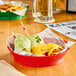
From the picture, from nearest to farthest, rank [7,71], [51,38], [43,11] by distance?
[7,71], [51,38], [43,11]

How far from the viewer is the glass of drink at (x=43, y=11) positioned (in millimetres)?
1383

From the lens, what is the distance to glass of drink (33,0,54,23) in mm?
1383

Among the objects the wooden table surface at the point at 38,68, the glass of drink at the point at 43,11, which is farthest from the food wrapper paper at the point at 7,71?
the glass of drink at the point at 43,11

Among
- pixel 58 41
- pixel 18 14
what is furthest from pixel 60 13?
pixel 58 41

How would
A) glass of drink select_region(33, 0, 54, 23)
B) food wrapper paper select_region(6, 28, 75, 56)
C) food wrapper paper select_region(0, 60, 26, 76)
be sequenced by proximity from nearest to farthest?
food wrapper paper select_region(0, 60, 26, 76) → food wrapper paper select_region(6, 28, 75, 56) → glass of drink select_region(33, 0, 54, 23)

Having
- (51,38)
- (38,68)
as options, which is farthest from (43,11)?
(38,68)

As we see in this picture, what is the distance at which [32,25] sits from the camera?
1.33 meters

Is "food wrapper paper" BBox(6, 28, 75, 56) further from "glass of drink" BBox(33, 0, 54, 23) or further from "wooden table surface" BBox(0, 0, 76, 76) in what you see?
"glass of drink" BBox(33, 0, 54, 23)

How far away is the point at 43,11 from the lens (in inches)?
54.7

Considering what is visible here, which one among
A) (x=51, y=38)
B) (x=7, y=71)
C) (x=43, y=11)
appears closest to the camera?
(x=7, y=71)

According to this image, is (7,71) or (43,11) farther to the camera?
(43,11)

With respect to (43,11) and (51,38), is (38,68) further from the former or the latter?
(43,11)

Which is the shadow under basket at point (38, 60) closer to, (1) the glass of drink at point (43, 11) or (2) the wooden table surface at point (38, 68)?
(2) the wooden table surface at point (38, 68)

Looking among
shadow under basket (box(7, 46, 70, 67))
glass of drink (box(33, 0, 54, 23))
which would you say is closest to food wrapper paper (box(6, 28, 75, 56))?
shadow under basket (box(7, 46, 70, 67))
